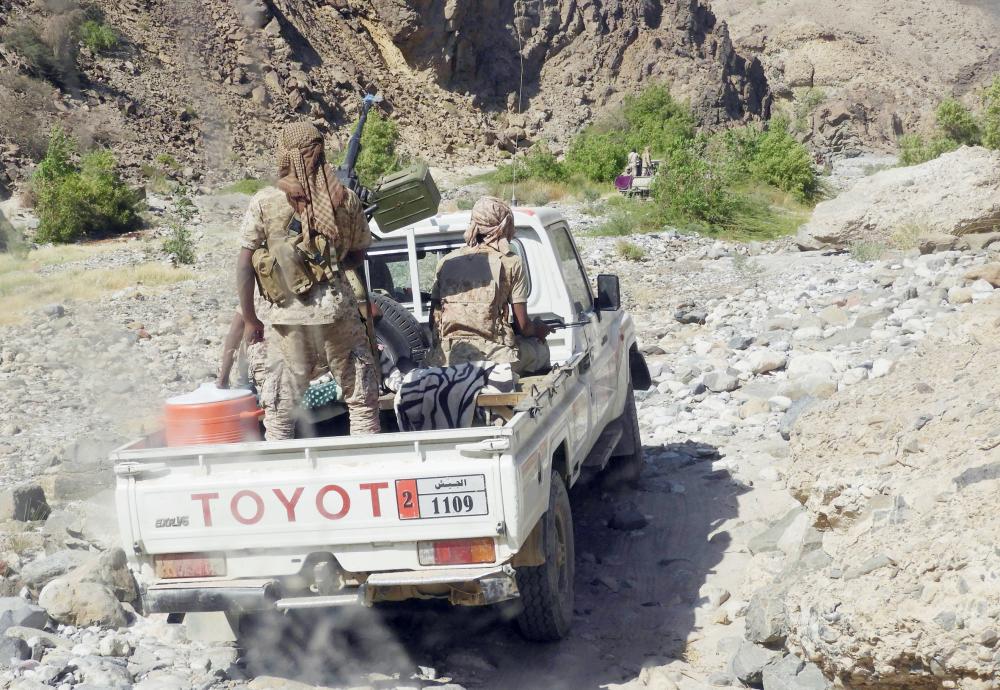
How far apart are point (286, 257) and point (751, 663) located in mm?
2447

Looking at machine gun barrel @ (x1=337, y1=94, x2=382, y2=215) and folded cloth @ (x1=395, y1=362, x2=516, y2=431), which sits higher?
machine gun barrel @ (x1=337, y1=94, x2=382, y2=215)

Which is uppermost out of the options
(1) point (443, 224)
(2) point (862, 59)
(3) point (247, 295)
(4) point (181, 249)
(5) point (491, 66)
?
(2) point (862, 59)

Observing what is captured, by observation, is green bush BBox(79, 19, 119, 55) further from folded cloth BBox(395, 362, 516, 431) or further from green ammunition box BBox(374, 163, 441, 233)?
folded cloth BBox(395, 362, 516, 431)

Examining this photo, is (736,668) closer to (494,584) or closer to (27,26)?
(494,584)

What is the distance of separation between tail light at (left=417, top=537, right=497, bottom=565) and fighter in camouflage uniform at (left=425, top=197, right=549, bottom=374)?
4.62 ft

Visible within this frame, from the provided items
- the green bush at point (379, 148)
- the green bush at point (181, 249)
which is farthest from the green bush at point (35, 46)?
the green bush at point (379, 148)

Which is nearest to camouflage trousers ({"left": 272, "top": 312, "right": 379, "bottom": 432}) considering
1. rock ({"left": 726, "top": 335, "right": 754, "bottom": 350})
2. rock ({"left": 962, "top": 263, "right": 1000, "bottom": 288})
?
rock ({"left": 726, "top": 335, "right": 754, "bottom": 350})

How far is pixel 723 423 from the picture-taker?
27.0 feet

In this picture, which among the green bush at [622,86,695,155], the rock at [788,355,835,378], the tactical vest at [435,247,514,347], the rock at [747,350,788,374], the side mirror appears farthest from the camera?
the green bush at [622,86,695,155]

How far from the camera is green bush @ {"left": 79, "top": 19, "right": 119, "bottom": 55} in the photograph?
6.35 meters

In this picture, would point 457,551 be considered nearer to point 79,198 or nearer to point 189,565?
point 189,565

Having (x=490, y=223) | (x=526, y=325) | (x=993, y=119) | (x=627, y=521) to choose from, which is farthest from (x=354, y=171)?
(x=993, y=119)

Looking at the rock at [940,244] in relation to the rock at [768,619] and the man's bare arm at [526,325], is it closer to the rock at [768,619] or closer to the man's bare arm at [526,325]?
the man's bare arm at [526,325]

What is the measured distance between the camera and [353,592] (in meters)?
4.03
